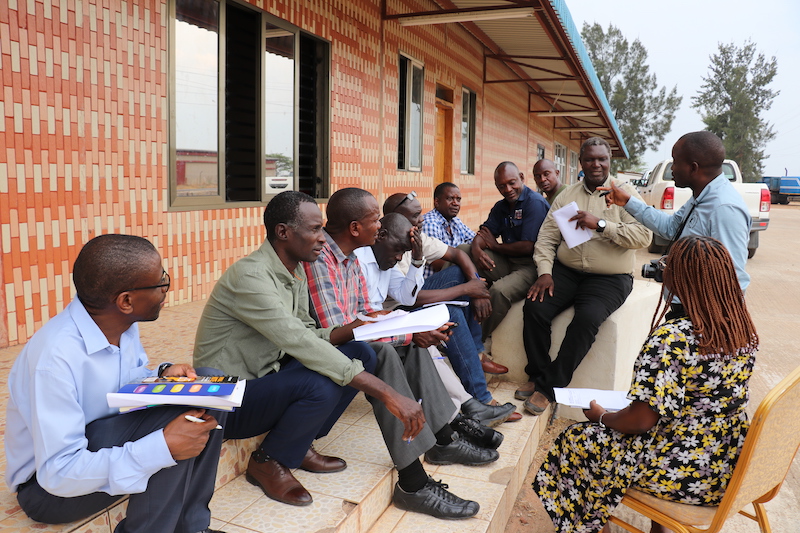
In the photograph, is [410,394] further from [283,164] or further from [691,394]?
[283,164]

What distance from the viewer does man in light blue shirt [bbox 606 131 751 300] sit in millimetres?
3158

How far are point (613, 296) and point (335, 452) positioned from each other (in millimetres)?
2149

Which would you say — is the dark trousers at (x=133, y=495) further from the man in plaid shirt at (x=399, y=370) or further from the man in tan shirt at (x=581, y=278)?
the man in tan shirt at (x=581, y=278)

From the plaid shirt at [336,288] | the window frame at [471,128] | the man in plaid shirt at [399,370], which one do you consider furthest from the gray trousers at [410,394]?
A: the window frame at [471,128]

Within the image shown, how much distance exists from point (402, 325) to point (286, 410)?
0.54m

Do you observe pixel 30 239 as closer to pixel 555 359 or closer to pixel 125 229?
pixel 125 229

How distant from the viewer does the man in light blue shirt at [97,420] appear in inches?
61.4

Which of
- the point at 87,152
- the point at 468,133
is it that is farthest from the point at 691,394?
the point at 468,133

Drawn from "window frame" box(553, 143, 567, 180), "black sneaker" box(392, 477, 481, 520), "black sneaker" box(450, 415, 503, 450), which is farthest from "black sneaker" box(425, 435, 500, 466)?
"window frame" box(553, 143, 567, 180)

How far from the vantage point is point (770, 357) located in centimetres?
586

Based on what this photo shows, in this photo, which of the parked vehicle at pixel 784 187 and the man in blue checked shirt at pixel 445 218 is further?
the parked vehicle at pixel 784 187

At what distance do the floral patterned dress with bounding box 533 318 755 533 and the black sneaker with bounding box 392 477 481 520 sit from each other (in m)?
0.54

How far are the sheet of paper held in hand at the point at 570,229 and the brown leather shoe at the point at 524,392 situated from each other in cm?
96

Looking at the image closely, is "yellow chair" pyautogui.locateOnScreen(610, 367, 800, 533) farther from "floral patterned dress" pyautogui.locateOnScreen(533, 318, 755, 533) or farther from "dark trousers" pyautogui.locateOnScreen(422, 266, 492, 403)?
"dark trousers" pyautogui.locateOnScreen(422, 266, 492, 403)
